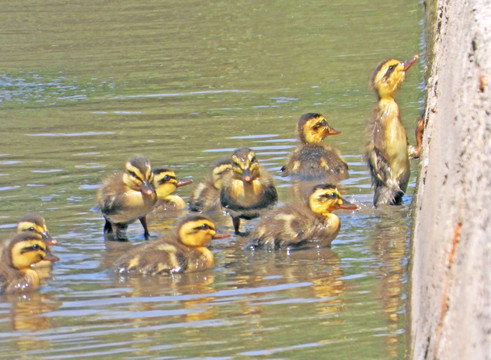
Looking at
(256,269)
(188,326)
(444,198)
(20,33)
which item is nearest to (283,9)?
(20,33)

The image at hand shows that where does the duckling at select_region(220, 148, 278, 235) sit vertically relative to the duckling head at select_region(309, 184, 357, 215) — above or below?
above

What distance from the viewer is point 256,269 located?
6.41m

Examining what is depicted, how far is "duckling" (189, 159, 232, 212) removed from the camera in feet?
26.8

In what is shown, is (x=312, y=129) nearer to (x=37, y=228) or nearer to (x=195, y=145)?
(x=195, y=145)

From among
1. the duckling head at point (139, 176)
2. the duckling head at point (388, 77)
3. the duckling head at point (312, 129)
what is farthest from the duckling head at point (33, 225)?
the duckling head at point (312, 129)

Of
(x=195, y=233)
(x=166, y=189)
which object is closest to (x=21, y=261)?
(x=195, y=233)

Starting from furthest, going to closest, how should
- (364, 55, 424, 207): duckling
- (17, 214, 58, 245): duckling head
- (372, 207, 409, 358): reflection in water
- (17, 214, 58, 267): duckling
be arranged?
(364, 55, 424, 207): duckling, (17, 214, 58, 245): duckling head, (17, 214, 58, 267): duckling, (372, 207, 409, 358): reflection in water

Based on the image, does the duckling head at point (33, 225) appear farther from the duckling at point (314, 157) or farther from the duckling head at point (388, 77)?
the duckling at point (314, 157)

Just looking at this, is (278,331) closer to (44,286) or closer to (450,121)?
(450,121)

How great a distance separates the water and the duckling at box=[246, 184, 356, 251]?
0.12 metres

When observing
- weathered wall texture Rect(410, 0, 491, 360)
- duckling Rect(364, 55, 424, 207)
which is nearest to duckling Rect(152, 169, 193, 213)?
duckling Rect(364, 55, 424, 207)

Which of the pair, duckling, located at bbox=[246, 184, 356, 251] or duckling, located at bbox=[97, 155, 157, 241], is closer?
duckling, located at bbox=[246, 184, 356, 251]

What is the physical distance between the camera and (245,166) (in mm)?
7559

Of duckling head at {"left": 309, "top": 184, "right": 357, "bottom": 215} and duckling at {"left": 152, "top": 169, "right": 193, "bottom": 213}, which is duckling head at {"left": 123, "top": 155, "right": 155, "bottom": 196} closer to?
duckling at {"left": 152, "top": 169, "right": 193, "bottom": 213}
